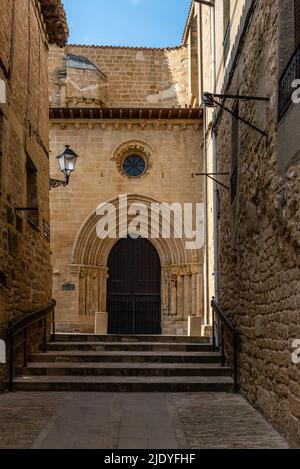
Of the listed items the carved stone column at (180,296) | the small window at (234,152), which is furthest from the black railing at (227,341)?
the carved stone column at (180,296)

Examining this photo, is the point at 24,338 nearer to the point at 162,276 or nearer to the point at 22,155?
the point at 22,155

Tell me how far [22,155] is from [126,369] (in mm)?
3619

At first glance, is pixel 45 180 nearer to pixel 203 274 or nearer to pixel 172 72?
pixel 203 274

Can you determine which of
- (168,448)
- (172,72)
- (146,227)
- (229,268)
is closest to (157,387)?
(229,268)

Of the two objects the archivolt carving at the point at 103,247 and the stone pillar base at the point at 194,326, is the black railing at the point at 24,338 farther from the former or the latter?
the archivolt carving at the point at 103,247

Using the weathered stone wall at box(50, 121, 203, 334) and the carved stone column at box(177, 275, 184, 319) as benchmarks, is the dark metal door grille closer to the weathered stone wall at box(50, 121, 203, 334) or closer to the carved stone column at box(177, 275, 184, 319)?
the weathered stone wall at box(50, 121, 203, 334)

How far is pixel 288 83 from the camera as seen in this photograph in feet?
17.5

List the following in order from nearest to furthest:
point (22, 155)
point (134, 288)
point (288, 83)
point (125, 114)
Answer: point (288, 83)
point (22, 155)
point (125, 114)
point (134, 288)

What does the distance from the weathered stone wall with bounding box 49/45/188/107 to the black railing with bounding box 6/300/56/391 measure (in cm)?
1021

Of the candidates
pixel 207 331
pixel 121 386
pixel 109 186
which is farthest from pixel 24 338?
pixel 109 186

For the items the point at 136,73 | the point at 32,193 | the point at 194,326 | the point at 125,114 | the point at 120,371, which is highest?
the point at 136,73

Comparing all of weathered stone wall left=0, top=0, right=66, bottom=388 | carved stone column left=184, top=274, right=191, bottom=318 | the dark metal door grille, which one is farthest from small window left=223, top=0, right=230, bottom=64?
the dark metal door grille

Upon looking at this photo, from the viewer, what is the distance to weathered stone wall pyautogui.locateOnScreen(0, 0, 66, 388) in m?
8.09
